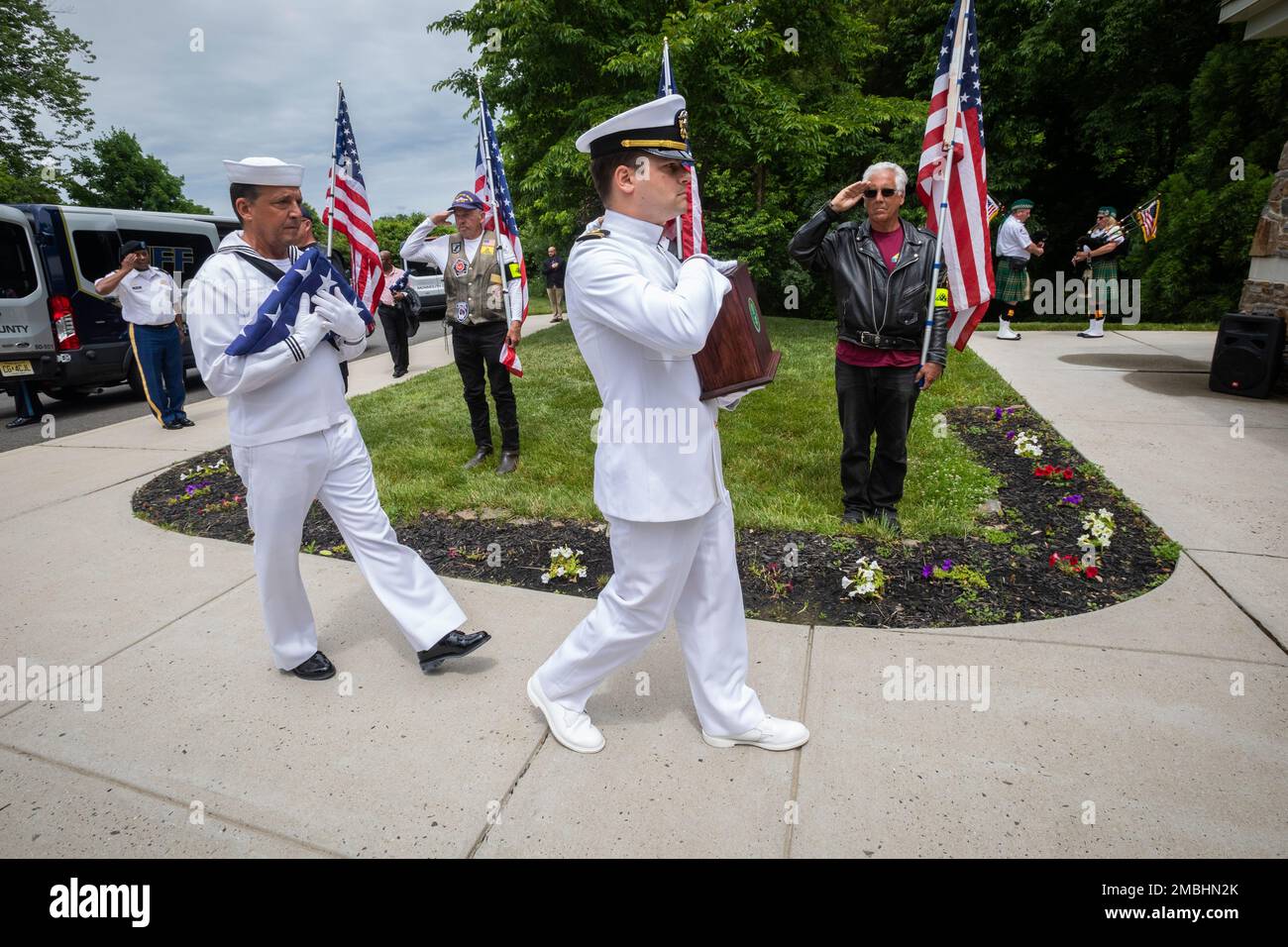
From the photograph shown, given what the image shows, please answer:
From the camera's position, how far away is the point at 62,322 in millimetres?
9086

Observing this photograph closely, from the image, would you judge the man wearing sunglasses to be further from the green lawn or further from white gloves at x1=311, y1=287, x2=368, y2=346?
white gloves at x1=311, y1=287, x2=368, y2=346

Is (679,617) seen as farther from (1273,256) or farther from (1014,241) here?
(1014,241)

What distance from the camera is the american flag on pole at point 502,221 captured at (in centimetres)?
575

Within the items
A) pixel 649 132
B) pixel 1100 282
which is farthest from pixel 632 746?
pixel 1100 282

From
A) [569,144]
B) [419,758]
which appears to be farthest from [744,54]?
[419,758]

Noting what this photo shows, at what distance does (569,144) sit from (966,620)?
32.6ft

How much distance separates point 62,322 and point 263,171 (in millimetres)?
8673

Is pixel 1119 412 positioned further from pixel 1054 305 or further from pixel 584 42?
pixel 1054 305

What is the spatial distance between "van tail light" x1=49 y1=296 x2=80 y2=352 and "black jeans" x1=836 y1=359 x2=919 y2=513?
31.6 feet

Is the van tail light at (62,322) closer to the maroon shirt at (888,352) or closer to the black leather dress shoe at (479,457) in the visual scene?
the black leather dress shoe at (479,457)

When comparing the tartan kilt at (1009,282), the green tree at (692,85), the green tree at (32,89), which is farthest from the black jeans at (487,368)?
the green tree at (32,89)

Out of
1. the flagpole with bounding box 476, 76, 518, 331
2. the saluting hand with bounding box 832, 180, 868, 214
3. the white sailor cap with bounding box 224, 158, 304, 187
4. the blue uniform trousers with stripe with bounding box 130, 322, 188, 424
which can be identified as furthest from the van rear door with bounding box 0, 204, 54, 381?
the saluting hand with bounding box 832, 180, 868, 214

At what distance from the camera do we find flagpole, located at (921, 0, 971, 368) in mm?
4027

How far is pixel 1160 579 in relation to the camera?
375 centimetres
